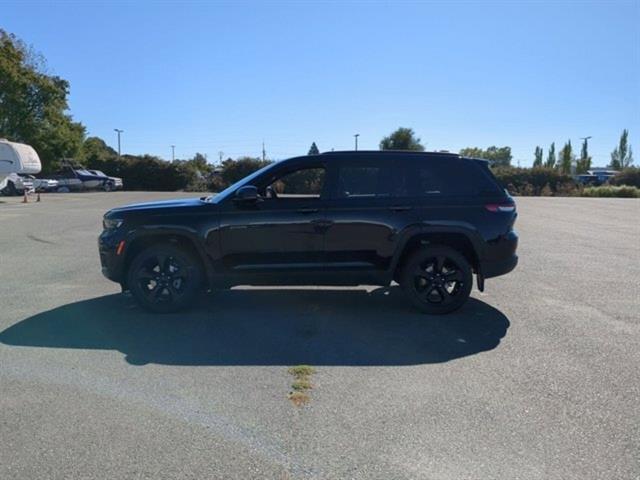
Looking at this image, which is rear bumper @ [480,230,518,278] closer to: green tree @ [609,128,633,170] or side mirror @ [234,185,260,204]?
side mirror @ [234,185,260,204]

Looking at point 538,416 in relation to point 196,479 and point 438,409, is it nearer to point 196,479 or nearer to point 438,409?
point 438,409

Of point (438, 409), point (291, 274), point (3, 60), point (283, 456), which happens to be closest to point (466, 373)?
point (438, 409)

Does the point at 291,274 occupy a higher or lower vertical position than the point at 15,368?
higher

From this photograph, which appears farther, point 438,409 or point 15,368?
point 15,368

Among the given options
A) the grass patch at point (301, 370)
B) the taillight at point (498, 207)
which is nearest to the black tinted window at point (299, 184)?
the taillight at point (498, 207)

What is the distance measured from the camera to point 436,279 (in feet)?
21.6

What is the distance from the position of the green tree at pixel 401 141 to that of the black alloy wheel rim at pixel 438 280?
42706 millimetres

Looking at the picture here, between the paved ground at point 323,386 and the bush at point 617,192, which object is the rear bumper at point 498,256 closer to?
the paved ground at point 323,386

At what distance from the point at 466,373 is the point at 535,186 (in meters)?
48.4

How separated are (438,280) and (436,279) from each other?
28 mm

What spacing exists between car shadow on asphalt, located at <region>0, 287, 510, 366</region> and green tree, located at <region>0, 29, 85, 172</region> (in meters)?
39.9

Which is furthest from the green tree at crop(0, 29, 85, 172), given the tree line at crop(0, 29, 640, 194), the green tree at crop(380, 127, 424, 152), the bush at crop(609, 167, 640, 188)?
the bush at crop(609, 167, 640, 188)

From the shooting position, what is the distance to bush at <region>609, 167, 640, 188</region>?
169 feet

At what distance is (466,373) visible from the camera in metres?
4.75
